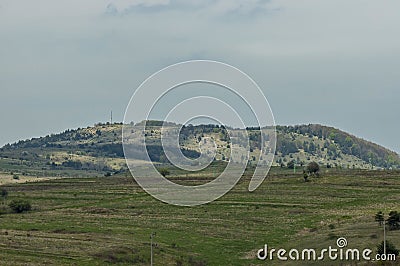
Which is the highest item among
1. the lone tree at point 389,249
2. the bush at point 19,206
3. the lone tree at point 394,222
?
the bush at point 19,206

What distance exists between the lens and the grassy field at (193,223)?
65.2 m

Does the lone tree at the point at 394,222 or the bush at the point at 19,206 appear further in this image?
the bush at the point at 19,206

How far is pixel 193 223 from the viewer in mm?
88500

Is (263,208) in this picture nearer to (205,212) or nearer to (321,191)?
(205,212)

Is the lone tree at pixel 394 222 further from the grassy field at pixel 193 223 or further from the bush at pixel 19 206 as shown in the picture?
the bush at pixel 19 206

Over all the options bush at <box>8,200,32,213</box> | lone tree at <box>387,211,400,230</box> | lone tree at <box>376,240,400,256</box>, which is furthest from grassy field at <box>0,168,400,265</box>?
lone tree at <box>376,240,400,256</box>

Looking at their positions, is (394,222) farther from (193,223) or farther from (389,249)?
(193,223)

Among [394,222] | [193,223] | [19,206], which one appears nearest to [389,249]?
[394,222]

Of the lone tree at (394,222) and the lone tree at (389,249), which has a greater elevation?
the lone tree at (394,222)

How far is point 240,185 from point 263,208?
34.2 meters

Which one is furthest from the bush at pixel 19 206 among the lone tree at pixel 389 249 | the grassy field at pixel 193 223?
the lone tree at pixel 389 249

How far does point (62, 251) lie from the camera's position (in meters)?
63.4

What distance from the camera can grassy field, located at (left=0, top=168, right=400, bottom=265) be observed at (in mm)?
65188

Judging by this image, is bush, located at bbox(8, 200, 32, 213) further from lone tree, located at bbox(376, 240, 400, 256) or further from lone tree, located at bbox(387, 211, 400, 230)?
lone tree, located at bbox(376, 240, 400, 256)
